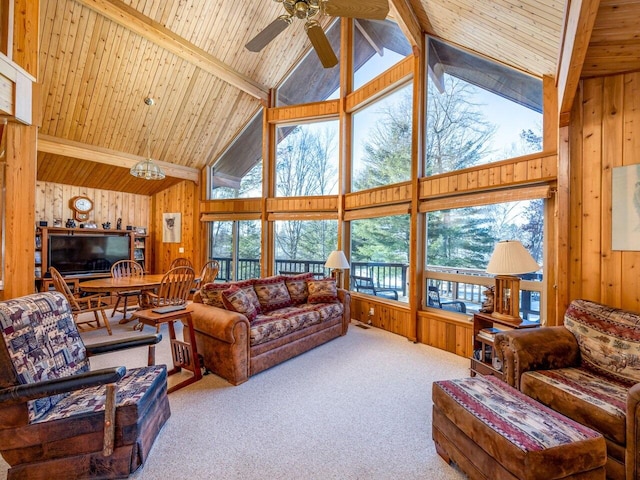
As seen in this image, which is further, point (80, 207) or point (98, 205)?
point (98, 205)

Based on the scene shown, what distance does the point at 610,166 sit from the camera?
2.56 meters

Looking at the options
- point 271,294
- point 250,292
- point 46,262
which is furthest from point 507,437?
point 46,262

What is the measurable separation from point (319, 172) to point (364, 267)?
2.09m

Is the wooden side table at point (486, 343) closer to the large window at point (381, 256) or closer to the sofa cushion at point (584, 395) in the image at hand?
the sofa cushion at point (584, 395)

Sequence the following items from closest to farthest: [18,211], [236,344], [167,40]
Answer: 1. [18,211]
2. [236,344]
3. [167,40]

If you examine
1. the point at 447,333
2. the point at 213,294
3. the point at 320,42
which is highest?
the point at 320,42

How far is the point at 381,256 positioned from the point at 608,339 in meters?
2.96

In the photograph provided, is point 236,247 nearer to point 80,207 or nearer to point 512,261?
point 80,207

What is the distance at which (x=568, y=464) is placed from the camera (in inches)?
53.3

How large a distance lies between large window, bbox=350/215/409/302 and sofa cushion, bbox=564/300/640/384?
222cm

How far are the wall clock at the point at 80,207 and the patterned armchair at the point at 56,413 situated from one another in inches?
207

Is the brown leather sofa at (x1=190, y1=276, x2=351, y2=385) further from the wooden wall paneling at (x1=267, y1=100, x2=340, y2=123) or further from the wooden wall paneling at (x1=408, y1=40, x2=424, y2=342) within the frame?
the wooden wall paneling at (x1=267, y1=100, x2=340, y2=123)

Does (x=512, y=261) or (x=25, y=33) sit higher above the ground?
(x=25, y=33)

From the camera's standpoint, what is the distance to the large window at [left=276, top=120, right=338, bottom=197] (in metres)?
5.75
